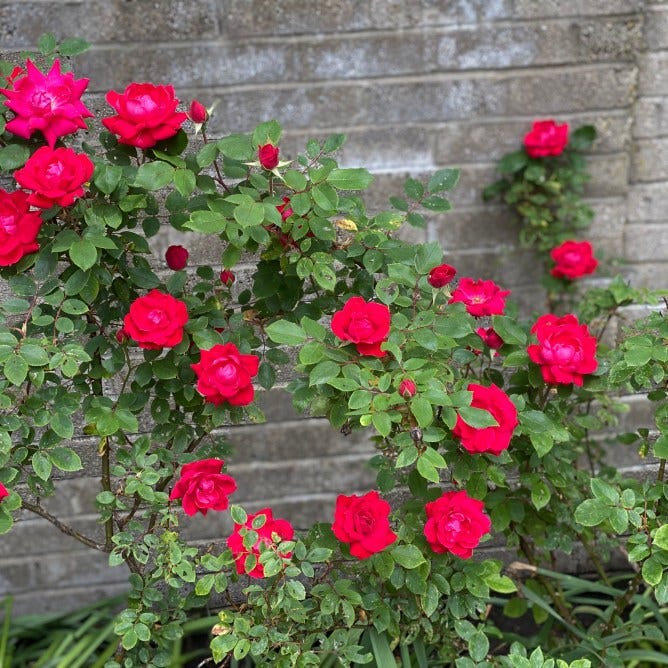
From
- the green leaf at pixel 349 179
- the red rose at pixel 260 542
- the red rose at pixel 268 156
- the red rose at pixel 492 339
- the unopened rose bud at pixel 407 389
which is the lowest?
the red rose at pixel 260 542

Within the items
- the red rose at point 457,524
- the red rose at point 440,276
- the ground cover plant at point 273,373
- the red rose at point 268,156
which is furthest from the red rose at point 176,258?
the red rose at point 457,524

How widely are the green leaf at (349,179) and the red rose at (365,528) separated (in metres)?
0.43

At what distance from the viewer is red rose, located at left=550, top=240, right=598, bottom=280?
5.73ft

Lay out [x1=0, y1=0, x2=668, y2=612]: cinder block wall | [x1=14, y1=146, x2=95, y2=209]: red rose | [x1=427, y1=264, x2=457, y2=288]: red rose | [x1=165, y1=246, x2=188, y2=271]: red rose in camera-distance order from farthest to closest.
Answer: [x1=0, y1=0, x2=668, y2=612]: cinder block wall < [x1=165, y1=246, x2=188, y2=271]: red rose < [x1=427, y1=264, x2=457, y2=288]: red rose < [x1=14, y1=146, x2=95, y2=209]: red rose

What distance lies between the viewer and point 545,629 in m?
1.52

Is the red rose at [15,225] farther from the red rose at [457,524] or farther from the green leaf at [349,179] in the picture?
the red rose at [457,524]

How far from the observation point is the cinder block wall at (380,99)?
1640 millimetres

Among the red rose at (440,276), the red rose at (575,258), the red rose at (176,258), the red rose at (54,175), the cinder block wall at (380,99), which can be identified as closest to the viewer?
the red rose at (54,175)

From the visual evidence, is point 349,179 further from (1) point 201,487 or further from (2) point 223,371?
(1) point 201,487

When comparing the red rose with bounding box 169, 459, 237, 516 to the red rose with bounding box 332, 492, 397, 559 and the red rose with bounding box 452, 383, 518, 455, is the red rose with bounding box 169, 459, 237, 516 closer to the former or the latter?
the red rose with bounding box 332, 492, 397, 559

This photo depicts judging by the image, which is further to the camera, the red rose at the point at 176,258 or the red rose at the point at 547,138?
the red rose at the point at 547,138

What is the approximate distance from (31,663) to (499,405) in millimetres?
1234

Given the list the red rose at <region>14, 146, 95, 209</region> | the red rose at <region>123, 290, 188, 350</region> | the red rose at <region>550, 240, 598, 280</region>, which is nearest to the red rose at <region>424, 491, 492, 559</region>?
the red rose at <region>123, 290, 188, 350</region>

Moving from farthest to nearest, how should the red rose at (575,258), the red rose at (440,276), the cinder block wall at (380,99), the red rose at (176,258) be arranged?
the red rose at (575,258) → the cinder block wall at (380,99) → the red rose at (176,258) → the red rose at (440,276)
